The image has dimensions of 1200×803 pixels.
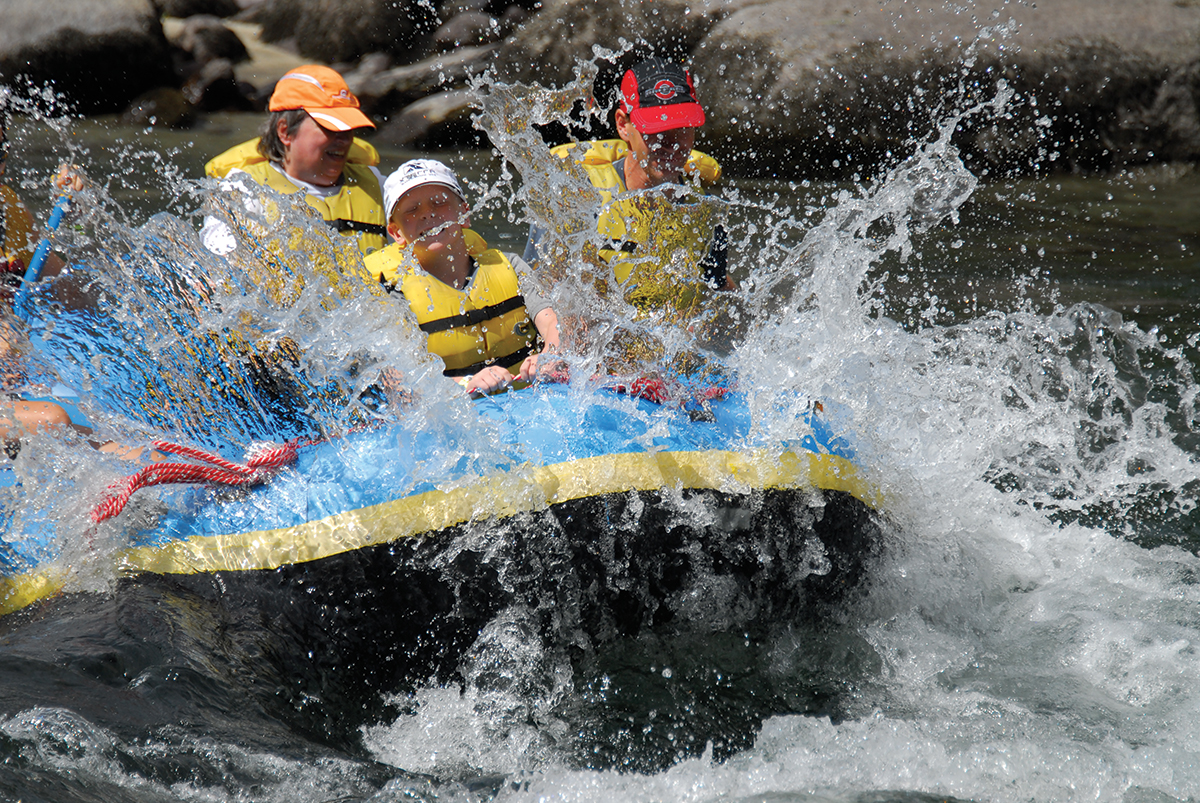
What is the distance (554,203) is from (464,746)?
1.71 metres

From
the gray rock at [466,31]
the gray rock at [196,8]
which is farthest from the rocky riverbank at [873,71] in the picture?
the gray rock at [196,8]

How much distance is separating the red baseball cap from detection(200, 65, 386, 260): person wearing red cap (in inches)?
43.0

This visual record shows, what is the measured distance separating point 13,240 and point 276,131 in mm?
1087

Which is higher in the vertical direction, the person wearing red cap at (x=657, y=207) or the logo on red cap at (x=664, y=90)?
the logo on red cap at (x=664, y=90)

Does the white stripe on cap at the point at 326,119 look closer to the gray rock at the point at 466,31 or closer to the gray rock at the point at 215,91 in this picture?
the gray rock at the point at 466,31

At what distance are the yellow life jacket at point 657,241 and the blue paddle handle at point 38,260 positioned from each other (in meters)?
1.81

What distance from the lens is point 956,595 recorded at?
326 centimetres

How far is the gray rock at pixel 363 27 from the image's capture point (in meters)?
12.4

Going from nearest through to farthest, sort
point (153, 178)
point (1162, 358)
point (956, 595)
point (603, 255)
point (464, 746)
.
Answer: point (464, 746) < point (956, 595) < point (603, 255) < point (1162, 358) < point (153, 178)

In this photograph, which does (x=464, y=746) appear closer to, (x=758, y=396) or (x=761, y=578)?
(x=761, y=578)

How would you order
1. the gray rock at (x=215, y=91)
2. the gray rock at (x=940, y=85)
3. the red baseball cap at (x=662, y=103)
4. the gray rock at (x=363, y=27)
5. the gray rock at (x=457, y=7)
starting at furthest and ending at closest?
1. the gray rock at (x=363, y=27)
2. the gray rock at (x=457, y=7)
3. the gray rock at (x=215, y=91)
4. the gray rock at (x=940, y=85)
5. the red baseball cap at (x=662, y=103)

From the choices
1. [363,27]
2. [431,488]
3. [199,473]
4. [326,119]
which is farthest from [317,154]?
[363,27]

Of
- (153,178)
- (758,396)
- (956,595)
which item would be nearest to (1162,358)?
(956,595)

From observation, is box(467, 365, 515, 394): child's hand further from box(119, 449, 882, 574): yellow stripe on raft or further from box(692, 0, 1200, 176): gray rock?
box(692, 0, 1200, 176): gray rock
